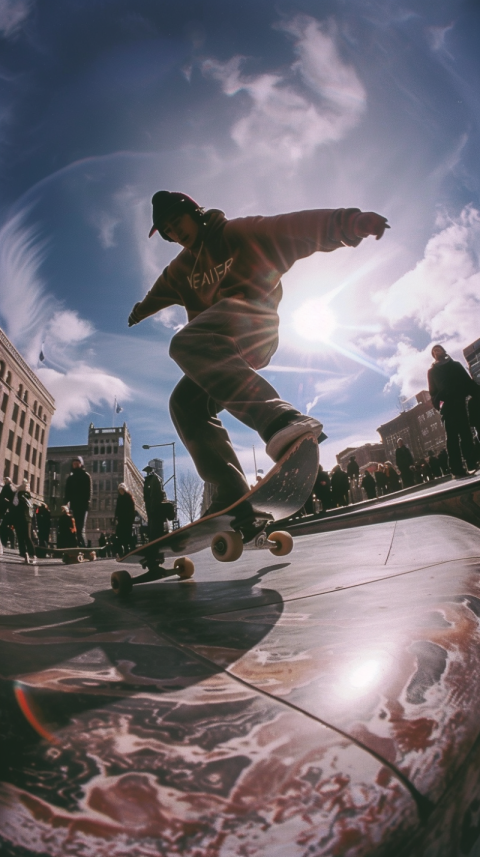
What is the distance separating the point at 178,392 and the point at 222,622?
4.69ft

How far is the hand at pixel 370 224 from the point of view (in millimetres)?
1664

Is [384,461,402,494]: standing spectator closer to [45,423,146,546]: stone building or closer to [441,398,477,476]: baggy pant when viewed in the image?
[441,398,477,476]: baggy pant

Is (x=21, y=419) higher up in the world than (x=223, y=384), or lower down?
higher up

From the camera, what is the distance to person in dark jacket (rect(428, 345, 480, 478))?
6.07 m

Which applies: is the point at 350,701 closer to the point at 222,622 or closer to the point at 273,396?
the point at 222,622

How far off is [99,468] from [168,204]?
68382mm

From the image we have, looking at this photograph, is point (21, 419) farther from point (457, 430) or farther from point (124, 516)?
point (457, 430)

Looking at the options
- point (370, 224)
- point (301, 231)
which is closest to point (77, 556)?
point (301, 231)

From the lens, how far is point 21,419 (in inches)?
1529

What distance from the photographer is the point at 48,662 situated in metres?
0.66

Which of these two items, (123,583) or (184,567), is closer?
(123,583)

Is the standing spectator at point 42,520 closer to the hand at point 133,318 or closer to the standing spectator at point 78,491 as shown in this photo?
the standing spectator at point 78,491

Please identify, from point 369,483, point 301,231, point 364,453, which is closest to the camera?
point 301,231

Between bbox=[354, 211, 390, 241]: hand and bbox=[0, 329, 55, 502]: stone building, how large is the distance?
117 ft
